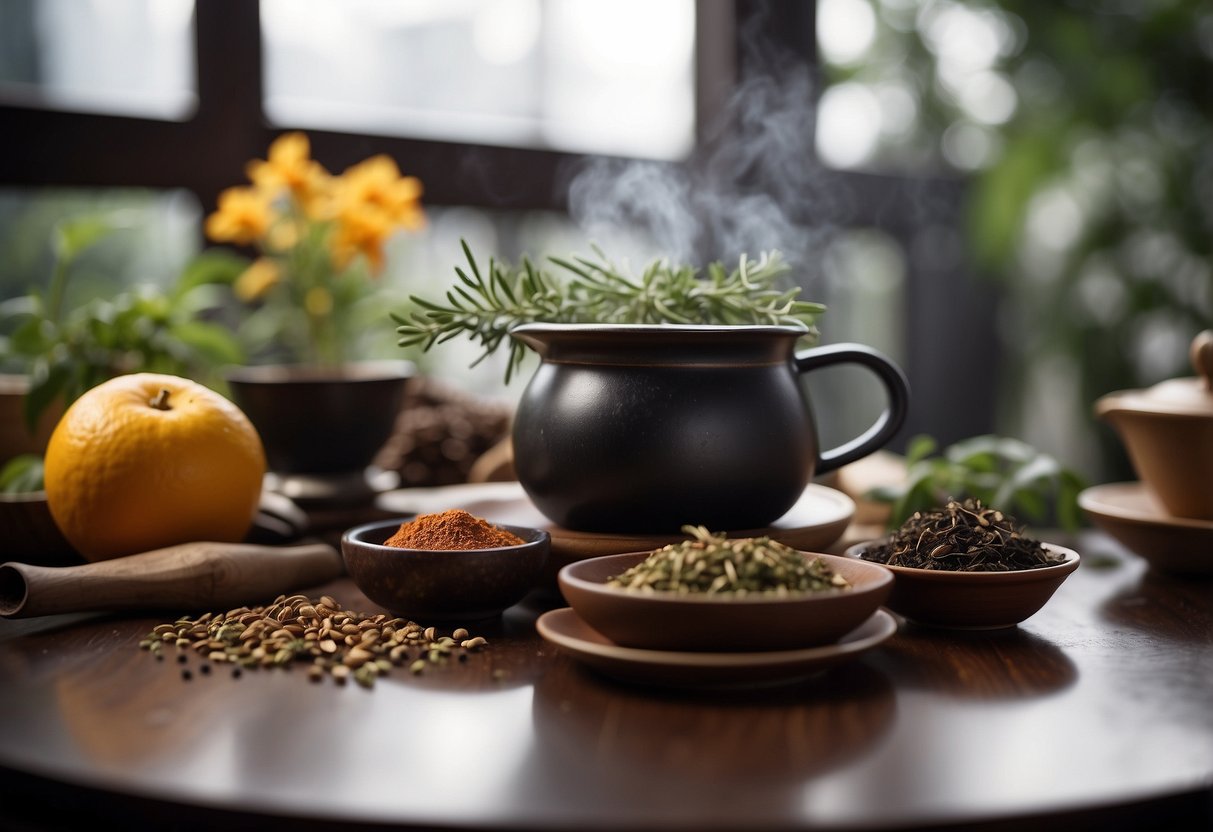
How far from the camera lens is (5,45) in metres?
1.91

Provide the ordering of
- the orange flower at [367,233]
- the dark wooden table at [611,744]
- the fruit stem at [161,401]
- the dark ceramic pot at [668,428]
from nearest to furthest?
the dark wooden table at [611,744], the dark ceramic pot at [668,428], the fruit stem at [161,401], the orange flower at [367,233]

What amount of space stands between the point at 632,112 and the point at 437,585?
2140 mm

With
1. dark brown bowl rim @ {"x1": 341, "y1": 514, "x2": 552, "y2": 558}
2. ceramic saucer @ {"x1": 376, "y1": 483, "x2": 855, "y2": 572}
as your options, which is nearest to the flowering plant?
ceramic saucer @ {"x1": 376, "y1": 483, "x2": 855, "y2": 572}

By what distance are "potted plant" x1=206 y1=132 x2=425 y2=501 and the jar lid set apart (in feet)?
2.76

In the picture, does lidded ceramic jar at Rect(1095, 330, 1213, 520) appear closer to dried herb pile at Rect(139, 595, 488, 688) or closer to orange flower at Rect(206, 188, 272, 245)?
dried herb pile at Rect(139, 595, 488, 688)

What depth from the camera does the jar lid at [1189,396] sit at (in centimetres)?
113

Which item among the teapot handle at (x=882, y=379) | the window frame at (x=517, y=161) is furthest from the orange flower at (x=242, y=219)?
the teapot handle at (x=882, y=379)

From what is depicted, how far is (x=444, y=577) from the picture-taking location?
0.93 metres

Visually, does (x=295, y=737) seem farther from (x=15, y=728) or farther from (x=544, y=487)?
(x=544, y=487)

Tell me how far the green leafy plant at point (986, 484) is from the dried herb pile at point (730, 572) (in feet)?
1.54

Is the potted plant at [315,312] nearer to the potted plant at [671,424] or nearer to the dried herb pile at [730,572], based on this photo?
the potted plant at [671,424]

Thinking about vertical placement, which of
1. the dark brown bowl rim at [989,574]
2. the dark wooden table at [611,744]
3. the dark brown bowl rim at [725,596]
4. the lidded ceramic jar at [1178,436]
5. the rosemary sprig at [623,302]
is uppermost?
the rosemary sprig at [623,302]

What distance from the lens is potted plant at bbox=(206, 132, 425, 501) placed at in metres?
1.33

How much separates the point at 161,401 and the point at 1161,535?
1026mm
